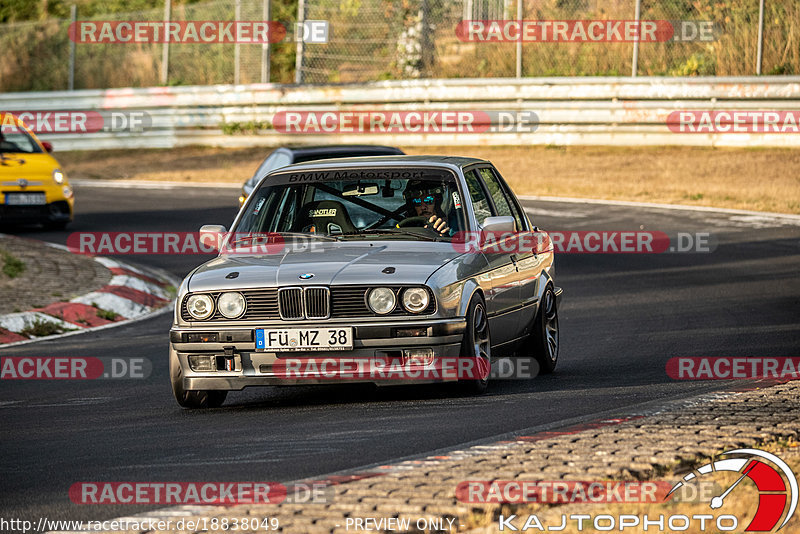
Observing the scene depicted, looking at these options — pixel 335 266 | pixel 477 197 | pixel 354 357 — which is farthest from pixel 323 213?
pixel 354 357

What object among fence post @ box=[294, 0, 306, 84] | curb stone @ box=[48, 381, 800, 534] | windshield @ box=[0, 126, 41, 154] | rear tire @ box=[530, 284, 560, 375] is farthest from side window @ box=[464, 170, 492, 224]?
fence post @ box=[294, 0, 306, 84]

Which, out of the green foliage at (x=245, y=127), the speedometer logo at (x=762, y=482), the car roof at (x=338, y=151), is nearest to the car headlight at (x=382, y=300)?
the speedometer logo at (x=762, y=482)

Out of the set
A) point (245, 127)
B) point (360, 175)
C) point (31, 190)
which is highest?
point (360, 175)

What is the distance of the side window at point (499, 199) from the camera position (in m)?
9.39

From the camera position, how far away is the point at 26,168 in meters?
19.0

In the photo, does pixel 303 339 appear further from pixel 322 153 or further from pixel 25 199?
pixel 25 199

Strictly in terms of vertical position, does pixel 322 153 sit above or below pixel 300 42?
below

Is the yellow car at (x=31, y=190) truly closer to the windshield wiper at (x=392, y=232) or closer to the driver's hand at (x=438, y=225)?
the windshield wiper at (x=392, y=232)

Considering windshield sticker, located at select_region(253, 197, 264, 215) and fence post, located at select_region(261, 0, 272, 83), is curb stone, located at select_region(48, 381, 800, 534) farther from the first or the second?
fence post, located at select_region(261, 0, 272, 83)

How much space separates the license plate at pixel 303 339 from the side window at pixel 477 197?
1676 mm

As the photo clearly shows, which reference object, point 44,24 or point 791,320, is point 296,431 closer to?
point 791,320

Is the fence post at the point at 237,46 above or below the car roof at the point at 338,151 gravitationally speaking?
above

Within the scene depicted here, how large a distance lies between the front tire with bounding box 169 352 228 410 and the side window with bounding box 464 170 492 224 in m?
2.06

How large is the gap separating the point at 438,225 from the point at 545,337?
1308 millimetres
